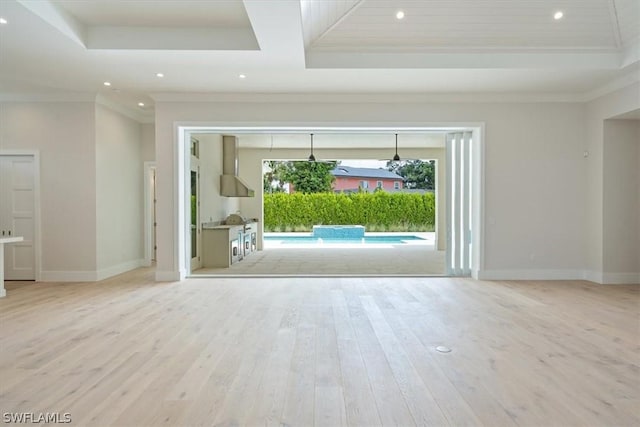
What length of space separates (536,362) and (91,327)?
3.94 metres

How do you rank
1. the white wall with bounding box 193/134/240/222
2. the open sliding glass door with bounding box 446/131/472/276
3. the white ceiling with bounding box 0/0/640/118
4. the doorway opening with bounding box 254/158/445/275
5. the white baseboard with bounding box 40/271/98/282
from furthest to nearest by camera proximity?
the doorway opening with bounding box 254/158/445/275 → the white wall with bounding box 193/134/240/222 → the open sliding glass door with bounding box 446/131/472/276 → the white baseboard with bounding box 40/271/98/282 → the white ceiling with bounding box 0/0/640/118

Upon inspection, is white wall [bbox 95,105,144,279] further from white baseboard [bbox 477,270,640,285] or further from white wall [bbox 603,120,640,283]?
white wall [bbox 603,120,640,283]

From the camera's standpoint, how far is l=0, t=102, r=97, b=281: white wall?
6562 millimetres

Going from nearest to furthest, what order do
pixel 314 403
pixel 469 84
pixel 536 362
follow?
pixel 314 403
pixel 536 362
pixel 469 84

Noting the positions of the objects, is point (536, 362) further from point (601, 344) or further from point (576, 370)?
point (601, 344)

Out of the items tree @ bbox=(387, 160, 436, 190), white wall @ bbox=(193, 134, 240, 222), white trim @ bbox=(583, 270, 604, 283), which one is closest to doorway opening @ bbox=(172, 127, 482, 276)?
white wall @ bbox=(193, 134, 240, 222)

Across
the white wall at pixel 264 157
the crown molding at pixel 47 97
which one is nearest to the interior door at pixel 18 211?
the crown molding at pixel 47 97

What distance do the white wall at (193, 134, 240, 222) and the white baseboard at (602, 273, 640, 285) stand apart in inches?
279

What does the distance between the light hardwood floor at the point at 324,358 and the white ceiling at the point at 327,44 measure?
2961 mm

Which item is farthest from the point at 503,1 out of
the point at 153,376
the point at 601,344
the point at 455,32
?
the point at 153,376

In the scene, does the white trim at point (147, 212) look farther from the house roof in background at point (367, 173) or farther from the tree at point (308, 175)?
the house roof in background at point (367, 173)

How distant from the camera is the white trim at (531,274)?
21.5 ft

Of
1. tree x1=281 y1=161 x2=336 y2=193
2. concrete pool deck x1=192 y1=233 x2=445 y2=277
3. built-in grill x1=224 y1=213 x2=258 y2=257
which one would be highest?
tree x1=281 y1=161 x2=336 y2=193

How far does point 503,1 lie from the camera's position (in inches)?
188
